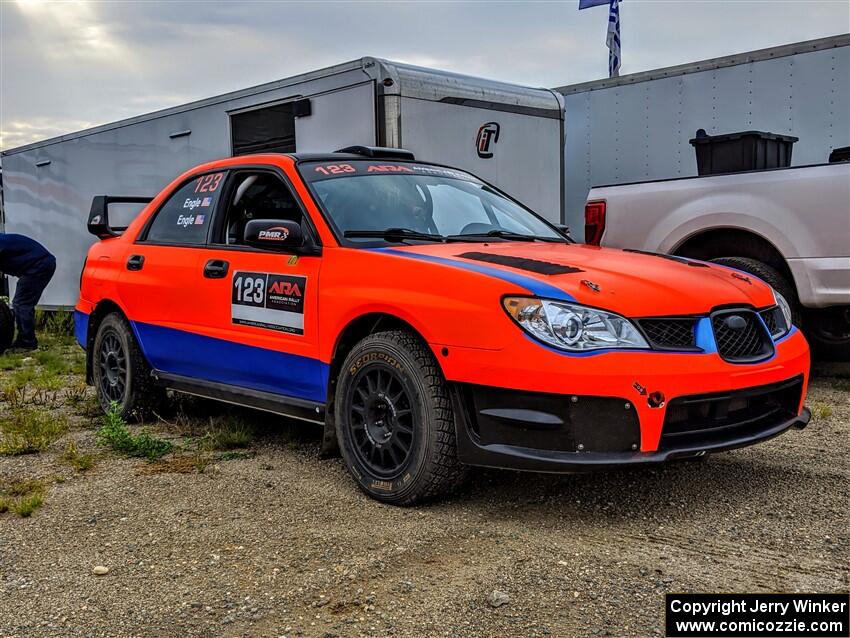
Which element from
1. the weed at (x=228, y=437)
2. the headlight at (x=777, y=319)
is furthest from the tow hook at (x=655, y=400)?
the weed at (x=228, y=437)

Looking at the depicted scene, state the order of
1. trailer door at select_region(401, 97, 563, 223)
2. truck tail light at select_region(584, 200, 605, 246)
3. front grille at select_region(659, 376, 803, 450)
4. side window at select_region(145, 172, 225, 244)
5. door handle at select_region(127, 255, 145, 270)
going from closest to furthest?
1. front grille at select_region(659, 376, 803, 450)
2. side window at select_region(145, 172, 225, 244)
3. door handle at select_region(127, 255, 145, 270)
4. trailer door at select_region(401, 97, 563, 223)
5. truck tail light at select_region(584, 200, 605, 246)

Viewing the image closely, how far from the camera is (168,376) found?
19.2 feet

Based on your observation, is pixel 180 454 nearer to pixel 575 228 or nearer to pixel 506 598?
pixel 506 598

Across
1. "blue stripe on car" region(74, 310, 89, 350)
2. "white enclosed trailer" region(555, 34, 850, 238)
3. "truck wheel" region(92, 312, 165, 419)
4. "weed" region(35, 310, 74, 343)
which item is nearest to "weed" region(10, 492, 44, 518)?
"truck wheel" region(92, 312, 165, 419)

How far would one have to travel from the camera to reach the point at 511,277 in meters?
3.96

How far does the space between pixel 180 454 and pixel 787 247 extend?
458 cm

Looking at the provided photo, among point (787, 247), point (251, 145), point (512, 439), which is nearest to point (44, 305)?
point (251, 145)

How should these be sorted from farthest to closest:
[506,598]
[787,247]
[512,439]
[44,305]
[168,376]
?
1. [44,305]
2. [787,247]
3. [168,376]
4. [512,439]
5. [506,598]

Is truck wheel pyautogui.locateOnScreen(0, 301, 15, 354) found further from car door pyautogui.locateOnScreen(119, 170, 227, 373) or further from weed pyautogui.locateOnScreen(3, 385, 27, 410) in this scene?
car door pyautogui.locateOnScreen(119, 170, 227, 373)

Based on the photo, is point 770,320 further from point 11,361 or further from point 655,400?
point 11,361

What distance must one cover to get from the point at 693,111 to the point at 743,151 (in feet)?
4.50

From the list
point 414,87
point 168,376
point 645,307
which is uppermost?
point 414,87

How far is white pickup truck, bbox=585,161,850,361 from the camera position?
22.6 ft

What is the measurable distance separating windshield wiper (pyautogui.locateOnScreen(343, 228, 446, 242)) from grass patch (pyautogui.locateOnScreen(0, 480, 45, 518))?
75.1 inches
